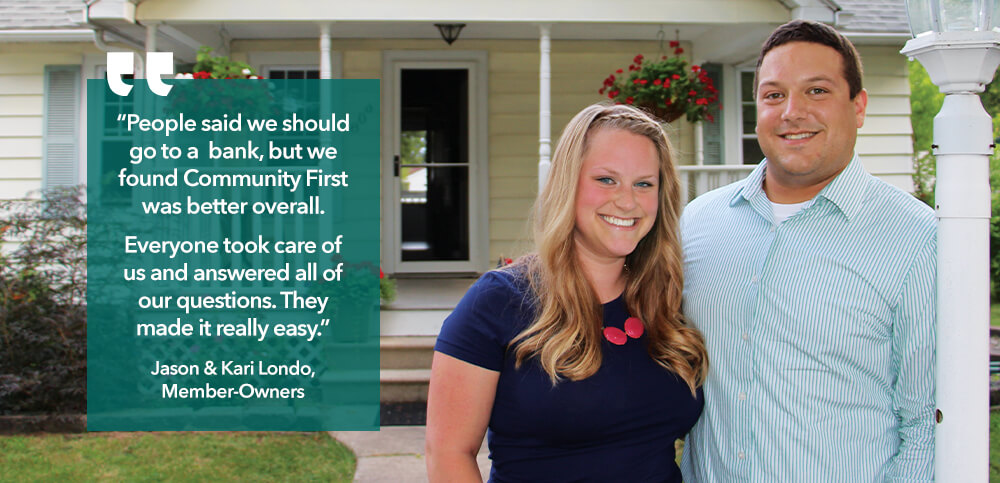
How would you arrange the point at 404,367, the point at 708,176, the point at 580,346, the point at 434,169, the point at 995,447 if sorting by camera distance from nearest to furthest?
the point at 580,346
the point at 995,447
the point at 404,367
the point at 708,176
the point at 434,169

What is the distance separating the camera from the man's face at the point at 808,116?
6.31ft

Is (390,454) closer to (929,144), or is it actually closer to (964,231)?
(964,231)

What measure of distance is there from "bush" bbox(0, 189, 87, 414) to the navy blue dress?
15.4 feet

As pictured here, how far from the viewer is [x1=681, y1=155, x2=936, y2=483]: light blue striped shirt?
1844 mm

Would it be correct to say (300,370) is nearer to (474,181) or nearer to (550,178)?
(474,181)

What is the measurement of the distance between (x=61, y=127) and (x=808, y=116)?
25.3ft

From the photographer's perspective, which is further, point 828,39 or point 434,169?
point 434,169

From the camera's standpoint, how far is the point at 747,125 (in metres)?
8.12

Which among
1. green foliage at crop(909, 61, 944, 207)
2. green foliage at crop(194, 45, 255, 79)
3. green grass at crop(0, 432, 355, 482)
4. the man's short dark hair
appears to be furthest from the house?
green foliage at crop(909, 61, 944, 207)

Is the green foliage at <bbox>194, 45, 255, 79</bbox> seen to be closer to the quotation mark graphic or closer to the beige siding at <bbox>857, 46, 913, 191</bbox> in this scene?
the quotation mark graphic

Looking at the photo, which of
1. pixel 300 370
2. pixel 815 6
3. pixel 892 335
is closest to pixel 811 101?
pixel 892 335

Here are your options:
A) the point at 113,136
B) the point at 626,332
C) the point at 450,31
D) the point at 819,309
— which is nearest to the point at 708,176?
the point at 450,31

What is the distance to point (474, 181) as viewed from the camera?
8125 millimetres

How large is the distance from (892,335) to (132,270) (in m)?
5.28
